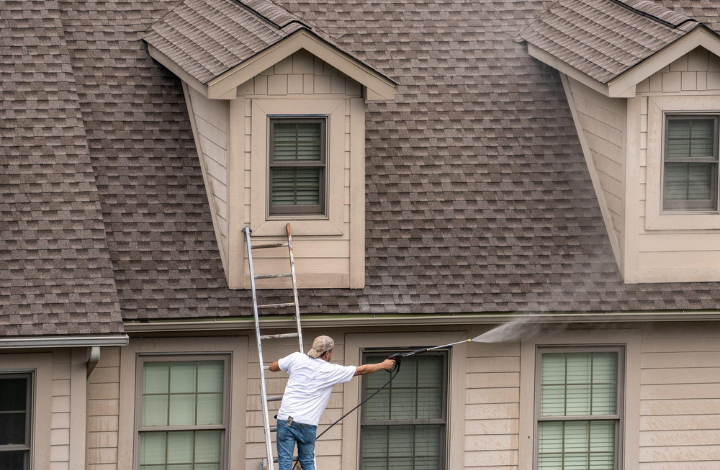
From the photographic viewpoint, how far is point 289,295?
13703 mm

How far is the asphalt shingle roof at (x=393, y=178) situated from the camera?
13.4 metres

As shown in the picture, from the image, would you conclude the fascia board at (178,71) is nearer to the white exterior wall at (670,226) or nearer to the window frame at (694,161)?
the white exterior wall at (670,226)

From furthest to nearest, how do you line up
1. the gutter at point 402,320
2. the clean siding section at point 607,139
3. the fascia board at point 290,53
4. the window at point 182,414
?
the clean siding section at point 607,139 → the window at point 182,414 → the fascia board at point 290,53 → the gutter at point 402,320

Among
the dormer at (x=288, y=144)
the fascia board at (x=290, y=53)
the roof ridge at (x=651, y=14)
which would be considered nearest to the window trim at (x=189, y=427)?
the dormer at (x=288, y=144)

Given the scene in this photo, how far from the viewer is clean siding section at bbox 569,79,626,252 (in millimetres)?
14508

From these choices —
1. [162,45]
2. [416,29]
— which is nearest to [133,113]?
[162,45]

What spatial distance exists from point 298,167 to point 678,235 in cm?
458

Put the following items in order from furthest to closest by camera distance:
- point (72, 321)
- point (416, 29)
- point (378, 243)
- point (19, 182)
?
point (416, 29) → point (378, 243) → point (19, 182) → point (72, 321)

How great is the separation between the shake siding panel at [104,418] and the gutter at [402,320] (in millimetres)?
498

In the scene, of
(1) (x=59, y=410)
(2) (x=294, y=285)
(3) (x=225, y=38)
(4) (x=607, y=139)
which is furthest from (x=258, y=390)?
(4) (x=607, y=139)

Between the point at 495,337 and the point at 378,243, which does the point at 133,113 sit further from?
the point at 495,337

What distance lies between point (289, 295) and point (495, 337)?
2.43m

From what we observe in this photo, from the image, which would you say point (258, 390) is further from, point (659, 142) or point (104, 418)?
point (659, 142)

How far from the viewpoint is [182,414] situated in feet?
45.0
